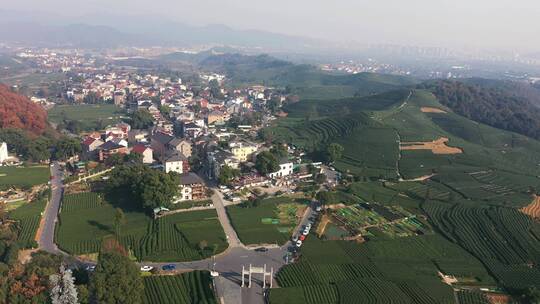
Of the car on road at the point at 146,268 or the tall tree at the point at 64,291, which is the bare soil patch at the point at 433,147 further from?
the tall tree at the point at 64,291

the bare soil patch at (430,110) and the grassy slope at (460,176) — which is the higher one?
the bare soil patch at (430,110)

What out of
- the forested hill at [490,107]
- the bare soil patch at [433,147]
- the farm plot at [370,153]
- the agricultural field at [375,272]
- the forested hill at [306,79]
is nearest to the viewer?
the agricultural field at [375,272]

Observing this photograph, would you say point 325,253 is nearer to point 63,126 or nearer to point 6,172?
point 6,172


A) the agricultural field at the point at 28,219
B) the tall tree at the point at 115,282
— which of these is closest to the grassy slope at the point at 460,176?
the tall tree at the point at 115,282

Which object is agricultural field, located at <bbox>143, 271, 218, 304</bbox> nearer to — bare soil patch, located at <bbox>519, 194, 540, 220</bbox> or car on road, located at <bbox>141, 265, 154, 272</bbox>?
car on road, located at <bbox>141, 265, 154, 272</bbox>

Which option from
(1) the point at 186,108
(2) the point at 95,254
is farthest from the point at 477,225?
(1) the point at 186,108
